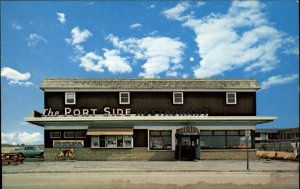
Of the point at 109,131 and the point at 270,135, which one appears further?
the point at 270,135

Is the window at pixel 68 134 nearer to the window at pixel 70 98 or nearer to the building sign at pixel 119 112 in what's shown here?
the building sign at pixel 119 112

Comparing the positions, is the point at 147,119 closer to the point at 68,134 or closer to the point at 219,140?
the point at 219,140

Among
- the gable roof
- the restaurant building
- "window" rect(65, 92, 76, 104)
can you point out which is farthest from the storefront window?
"window" rect(65, 92, 76, 104)

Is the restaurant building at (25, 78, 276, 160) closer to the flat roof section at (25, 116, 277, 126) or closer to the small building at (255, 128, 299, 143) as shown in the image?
the flat roof section at (25, 116, 277, 126)

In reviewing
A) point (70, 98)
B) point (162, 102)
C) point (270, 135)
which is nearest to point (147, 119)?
point (162, 102)

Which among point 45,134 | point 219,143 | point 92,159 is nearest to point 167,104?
point 219,143

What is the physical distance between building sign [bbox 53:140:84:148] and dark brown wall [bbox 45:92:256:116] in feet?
9.78

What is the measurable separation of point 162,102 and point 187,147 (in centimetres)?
512

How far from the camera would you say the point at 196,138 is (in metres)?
38.7

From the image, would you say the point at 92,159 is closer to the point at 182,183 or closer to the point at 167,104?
the point at 167,104

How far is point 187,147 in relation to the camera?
1503 inches

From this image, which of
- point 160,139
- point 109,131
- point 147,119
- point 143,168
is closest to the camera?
point 143,168

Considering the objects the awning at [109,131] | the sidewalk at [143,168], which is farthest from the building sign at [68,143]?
the sidewalk at [143,168]

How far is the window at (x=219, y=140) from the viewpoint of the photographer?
1533 inches
